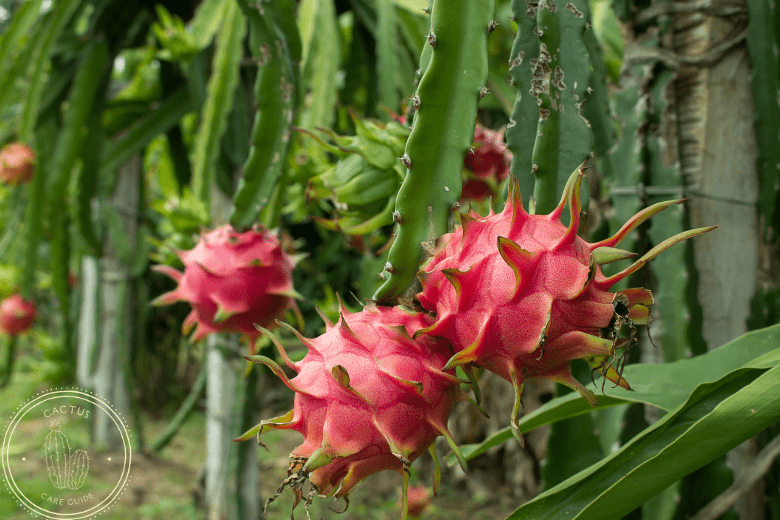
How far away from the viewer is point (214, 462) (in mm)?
1646

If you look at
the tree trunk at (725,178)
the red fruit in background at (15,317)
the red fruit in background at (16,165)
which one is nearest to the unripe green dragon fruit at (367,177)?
the tree trunk at (725,178)

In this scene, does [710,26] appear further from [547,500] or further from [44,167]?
[44,167]

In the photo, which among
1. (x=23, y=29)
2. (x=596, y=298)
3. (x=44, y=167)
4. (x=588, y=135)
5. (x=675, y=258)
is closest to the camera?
(x=596, y=298)

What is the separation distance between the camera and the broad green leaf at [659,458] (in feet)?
1.41

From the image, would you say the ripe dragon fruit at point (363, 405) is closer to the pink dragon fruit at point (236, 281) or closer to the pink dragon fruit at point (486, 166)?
the pink dragon fruit at point (236, 281)

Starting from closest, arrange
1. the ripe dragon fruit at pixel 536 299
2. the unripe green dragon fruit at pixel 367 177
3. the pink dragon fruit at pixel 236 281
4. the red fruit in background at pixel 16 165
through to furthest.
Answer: the ripe dragon fruit at pixel 536 299 < the unripe green dragon fruit at pixel 367 177 < the pink dragon fruit at pixel 236 281 < the red fruit in background at pixel 16 165

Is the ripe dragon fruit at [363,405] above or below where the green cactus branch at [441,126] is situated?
below

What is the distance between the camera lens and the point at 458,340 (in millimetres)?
455

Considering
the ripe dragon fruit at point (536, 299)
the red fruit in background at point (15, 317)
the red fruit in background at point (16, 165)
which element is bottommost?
the red fruit in background at point (15, 317)

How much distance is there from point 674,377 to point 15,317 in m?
Result: 2.88

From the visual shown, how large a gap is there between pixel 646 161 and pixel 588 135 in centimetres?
37

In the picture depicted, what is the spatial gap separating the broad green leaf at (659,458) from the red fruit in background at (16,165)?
6.98 feet

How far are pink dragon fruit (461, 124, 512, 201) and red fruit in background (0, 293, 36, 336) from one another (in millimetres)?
2414

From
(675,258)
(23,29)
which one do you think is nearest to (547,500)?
(675,258)
